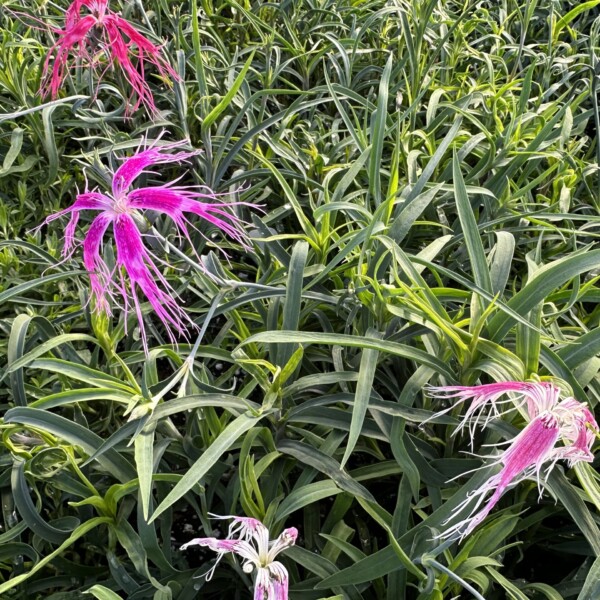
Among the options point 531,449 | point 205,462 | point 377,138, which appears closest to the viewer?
point 531,449

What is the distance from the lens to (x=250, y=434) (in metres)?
0.71

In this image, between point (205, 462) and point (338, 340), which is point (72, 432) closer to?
point (205, 462)

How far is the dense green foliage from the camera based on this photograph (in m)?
0.68

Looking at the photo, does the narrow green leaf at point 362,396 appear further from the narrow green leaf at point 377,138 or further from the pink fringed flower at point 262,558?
the narrow green leaf at point 377,138

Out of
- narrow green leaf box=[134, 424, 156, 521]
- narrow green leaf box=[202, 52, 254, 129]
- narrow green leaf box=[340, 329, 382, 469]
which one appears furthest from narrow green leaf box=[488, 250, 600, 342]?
narrow green leaf box=[202, 52, 254, 129]

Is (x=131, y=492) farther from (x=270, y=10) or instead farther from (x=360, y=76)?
(x=270, y=10)

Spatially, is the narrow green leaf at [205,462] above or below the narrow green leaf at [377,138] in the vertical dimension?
below

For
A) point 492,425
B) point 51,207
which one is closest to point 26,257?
point 51,207

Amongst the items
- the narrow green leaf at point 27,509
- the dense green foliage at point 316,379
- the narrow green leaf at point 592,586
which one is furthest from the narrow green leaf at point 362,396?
the narrow green leaf at point 27,509

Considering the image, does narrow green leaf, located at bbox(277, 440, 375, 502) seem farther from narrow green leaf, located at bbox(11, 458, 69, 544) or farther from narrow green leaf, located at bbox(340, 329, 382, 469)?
narrow green leaf, located at bbox(11, 458, 69, 544)

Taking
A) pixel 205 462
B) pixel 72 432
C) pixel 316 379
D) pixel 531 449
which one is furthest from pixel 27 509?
pixel 531 449

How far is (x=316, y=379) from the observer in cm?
77

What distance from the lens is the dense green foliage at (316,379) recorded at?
68 centimetres

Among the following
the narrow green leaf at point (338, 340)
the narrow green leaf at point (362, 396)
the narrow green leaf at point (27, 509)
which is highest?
the narrow green leaf at point (338, 340)
